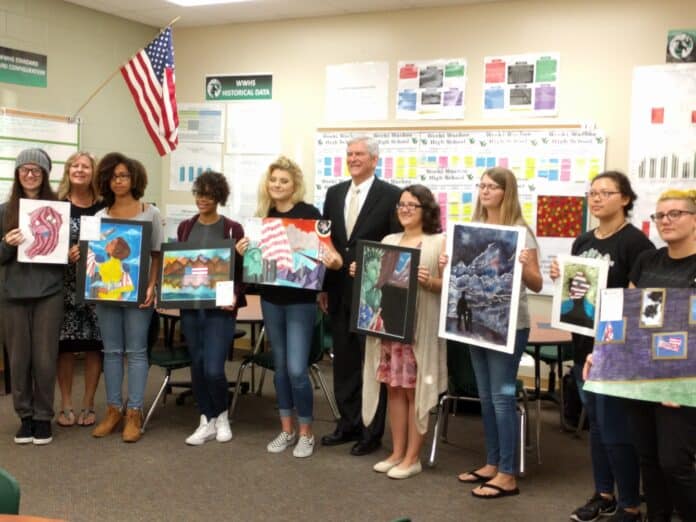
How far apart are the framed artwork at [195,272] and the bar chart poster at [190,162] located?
331cm

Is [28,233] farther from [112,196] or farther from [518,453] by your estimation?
[518,453]

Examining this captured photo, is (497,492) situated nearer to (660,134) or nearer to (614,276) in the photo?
(614,276)

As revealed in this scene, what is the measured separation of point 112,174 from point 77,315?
0.95 metres

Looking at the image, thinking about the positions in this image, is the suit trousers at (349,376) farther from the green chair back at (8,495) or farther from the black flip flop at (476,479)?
the green chair back at (8,495)

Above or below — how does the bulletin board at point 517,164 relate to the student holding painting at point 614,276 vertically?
above

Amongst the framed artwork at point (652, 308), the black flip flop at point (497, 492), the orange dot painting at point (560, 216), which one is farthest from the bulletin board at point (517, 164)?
the framed artwork at point (652, 308)

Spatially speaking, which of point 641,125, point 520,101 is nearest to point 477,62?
point 520,101

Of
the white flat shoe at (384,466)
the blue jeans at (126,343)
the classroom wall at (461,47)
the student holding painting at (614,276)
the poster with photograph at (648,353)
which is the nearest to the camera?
the poster with photograph at (648,353)

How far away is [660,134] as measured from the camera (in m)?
5.50

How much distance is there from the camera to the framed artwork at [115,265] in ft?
13.8

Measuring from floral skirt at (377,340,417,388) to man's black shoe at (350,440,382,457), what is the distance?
58cm

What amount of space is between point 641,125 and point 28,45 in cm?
488

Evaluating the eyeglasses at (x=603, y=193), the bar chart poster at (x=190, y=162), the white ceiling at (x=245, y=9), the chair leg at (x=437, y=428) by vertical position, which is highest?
the white ceiling at (x=245, y=9)

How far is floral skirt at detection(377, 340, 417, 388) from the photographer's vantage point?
3764 mm
